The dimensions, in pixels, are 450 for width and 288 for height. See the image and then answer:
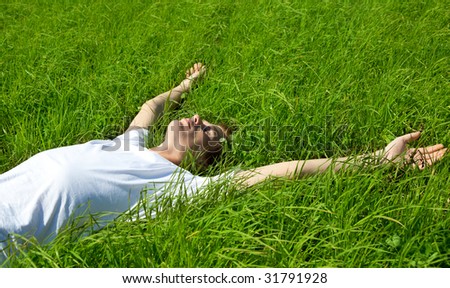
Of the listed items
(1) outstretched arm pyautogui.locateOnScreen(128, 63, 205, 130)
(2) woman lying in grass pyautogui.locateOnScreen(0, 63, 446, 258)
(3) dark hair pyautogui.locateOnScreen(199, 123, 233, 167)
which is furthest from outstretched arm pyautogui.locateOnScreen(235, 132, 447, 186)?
(1) outstretched arm pyautogui.locateOnScreen(128, 63, 205, 130)

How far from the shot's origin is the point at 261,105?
3.46 metres

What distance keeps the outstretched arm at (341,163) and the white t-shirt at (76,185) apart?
19 cm

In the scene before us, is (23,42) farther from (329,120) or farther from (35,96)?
(329,120)

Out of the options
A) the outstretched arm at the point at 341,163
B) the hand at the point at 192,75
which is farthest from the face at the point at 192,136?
the hand at the point at 192,75

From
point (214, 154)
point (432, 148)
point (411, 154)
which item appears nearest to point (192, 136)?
point (214, 154)

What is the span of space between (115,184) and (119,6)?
3145mm

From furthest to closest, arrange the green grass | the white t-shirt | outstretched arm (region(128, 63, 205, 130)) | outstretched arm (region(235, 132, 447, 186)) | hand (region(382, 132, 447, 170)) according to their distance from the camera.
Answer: outstretched arm (region(128, 63, 205, 130)) < hand (region(382, 132, 447, 170)) < outstretched arm (region(235, 132, 447, 186)) < the white t-shirt < the green grass

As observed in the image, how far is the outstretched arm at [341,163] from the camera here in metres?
2.72

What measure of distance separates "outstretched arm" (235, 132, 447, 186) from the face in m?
0.34

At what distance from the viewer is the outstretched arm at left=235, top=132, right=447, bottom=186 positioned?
2719 millimetres

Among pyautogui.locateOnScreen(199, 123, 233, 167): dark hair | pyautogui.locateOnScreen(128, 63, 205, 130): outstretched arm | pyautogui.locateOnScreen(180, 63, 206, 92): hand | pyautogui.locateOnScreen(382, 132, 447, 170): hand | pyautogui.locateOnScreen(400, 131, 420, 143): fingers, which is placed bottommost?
pyautogui.locateOnScreen(199, 123, 233, 167): dark hair

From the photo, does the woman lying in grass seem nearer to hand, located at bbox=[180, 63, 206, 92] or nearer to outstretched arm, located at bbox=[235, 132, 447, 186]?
outstretched arm, located at bbox=[235, 132, 447, 186]

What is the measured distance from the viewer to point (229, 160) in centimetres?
319
